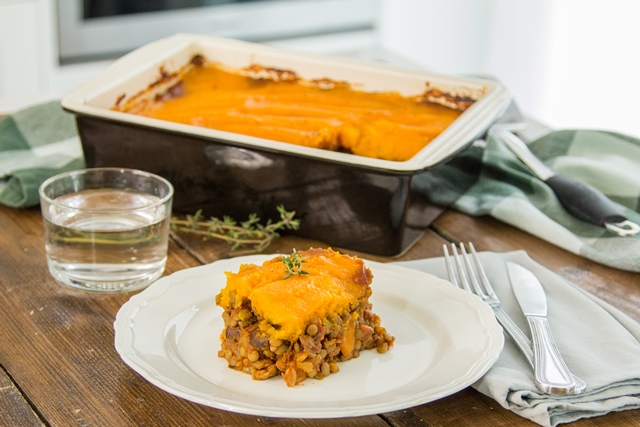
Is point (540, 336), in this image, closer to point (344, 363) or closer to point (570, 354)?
point (570, 354)

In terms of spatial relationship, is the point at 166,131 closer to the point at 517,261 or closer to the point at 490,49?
the point at 517,261

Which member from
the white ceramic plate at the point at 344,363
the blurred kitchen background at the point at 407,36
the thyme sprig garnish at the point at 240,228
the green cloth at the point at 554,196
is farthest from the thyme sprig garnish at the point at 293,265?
the blurred kitchen background at the point at 407,36

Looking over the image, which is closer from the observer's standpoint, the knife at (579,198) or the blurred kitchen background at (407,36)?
the knife at (579,198)

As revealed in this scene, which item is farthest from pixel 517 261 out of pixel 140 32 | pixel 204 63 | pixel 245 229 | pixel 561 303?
pixel 140 32

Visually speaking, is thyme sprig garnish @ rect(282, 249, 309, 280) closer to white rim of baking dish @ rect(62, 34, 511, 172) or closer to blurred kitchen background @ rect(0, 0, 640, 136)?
white rim of baking dish @ rect(62, 34, 511, 172)

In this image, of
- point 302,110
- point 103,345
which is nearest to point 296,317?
point 103,345

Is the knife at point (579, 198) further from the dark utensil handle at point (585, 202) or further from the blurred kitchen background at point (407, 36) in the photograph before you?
the blurred kitchen background at point (407, 36)

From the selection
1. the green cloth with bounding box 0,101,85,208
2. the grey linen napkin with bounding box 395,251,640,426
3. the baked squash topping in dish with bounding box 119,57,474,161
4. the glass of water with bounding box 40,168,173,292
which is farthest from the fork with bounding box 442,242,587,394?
the green cloth with bounding box 0,101,85,208

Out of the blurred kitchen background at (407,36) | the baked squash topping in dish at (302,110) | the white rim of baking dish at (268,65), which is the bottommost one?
the blurred kitchen background at (407,36)
